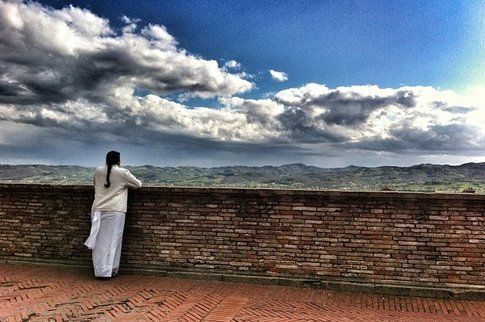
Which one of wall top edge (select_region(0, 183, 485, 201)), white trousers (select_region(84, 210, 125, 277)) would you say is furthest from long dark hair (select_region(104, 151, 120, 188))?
wall top edge (select_region(0, 183, 485, 201))

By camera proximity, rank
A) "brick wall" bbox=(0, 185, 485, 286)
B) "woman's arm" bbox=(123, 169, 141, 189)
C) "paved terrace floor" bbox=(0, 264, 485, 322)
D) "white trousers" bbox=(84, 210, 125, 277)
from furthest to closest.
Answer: "woman's arm" bbox=(123, 169, 141, 189)
"white trousers" bbox=(84, 210, 125, 277)
"brick wall" bbox=(0, 185, 485, 286)
"paved terrace floor" bbox=(0, 264, 485, 322)

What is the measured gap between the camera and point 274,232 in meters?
6.92

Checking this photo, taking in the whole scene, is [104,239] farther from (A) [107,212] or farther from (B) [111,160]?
(B) [111,160]

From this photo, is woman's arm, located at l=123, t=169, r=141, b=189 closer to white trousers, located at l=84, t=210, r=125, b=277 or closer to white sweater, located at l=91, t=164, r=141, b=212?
white sweater, located at l=91, t=164, r=141, b=212

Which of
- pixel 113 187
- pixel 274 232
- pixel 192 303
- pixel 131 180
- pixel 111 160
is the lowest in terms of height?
pixel 192 303

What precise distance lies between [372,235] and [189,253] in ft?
10.7

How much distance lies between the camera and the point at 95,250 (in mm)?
6957

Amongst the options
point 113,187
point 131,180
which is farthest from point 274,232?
point 113,187

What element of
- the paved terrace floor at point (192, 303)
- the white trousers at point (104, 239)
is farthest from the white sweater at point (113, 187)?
the paved terrace floor at point (192, 303)

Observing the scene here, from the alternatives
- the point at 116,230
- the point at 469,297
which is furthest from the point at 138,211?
the point at 469,297

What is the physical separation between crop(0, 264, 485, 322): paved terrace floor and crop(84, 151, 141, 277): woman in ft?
1.27

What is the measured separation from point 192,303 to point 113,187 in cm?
257

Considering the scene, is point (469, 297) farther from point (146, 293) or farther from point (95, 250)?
point (95, 250)

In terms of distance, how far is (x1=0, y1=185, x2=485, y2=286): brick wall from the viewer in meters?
6.37
